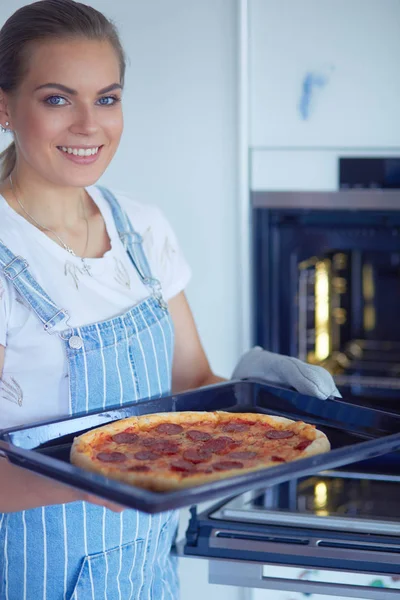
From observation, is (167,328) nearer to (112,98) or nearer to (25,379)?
(25,379)

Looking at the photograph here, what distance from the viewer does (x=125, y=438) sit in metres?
1.34

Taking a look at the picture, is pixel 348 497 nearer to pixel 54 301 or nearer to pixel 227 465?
pixel 227 465

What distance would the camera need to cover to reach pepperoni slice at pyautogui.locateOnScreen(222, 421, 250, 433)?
141 centimetres

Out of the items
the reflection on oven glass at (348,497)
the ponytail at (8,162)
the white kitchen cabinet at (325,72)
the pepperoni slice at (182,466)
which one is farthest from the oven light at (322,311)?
the pepperoni slice at (182,466)

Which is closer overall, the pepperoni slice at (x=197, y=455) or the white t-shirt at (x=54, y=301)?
the pepperoni slice at (x=197, y=455)

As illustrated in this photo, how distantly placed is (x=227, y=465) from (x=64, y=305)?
405mm

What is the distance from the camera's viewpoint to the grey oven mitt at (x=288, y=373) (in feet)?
4.82

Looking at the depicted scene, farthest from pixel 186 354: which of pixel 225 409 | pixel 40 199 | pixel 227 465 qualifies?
pixel 227 465

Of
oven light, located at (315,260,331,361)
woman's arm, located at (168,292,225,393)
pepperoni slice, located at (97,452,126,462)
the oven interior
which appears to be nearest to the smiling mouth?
woman's arm, located at (168,292,225,393)

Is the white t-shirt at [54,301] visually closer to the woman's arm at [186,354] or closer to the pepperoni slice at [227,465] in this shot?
the woman's arm at [186,354]

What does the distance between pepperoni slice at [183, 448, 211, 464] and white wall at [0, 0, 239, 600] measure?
896 millimetres

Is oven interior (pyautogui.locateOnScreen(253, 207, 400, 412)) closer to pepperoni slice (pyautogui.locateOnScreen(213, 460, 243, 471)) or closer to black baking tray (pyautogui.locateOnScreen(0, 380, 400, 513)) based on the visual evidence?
black baking tray (pyautogui.locateOnScreen(0, 380, 400, 513))

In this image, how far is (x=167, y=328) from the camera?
158 cm

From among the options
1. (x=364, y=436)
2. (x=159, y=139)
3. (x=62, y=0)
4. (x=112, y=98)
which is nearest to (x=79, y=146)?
(x=112, y=98)
